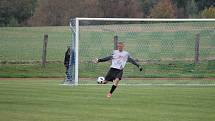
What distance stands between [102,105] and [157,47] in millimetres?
16457

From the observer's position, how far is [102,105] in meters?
19.3

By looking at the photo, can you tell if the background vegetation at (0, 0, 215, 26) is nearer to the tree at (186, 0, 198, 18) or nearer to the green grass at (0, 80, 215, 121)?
the tree at (186, 0, 198, 18)

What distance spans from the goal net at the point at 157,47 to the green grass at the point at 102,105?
9.34 m

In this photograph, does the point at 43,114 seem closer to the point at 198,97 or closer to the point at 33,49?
the point at 198,97

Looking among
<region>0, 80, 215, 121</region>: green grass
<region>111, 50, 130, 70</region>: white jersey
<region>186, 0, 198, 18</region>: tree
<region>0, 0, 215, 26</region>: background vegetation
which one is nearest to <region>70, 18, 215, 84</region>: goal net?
<region>0, 80, 215, 121</region>: green grass

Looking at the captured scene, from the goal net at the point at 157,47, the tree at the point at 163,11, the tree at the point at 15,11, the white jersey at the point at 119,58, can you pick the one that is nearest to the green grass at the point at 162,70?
the goal net at the point at 157,47

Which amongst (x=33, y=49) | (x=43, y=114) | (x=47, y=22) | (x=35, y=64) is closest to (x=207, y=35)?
(x=35, y=64)

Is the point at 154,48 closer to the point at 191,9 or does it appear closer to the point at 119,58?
the point at 119,58

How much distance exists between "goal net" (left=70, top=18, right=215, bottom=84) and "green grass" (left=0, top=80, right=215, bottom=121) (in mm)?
9336

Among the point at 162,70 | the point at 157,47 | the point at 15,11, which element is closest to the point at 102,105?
the point at 162,70

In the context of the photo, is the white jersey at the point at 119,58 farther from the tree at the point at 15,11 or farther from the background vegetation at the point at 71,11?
the tree at the point at 15,11

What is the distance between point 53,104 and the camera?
63.3ft

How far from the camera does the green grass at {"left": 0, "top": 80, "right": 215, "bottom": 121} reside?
53.6 feet

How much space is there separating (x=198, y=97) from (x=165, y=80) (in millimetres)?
11752
